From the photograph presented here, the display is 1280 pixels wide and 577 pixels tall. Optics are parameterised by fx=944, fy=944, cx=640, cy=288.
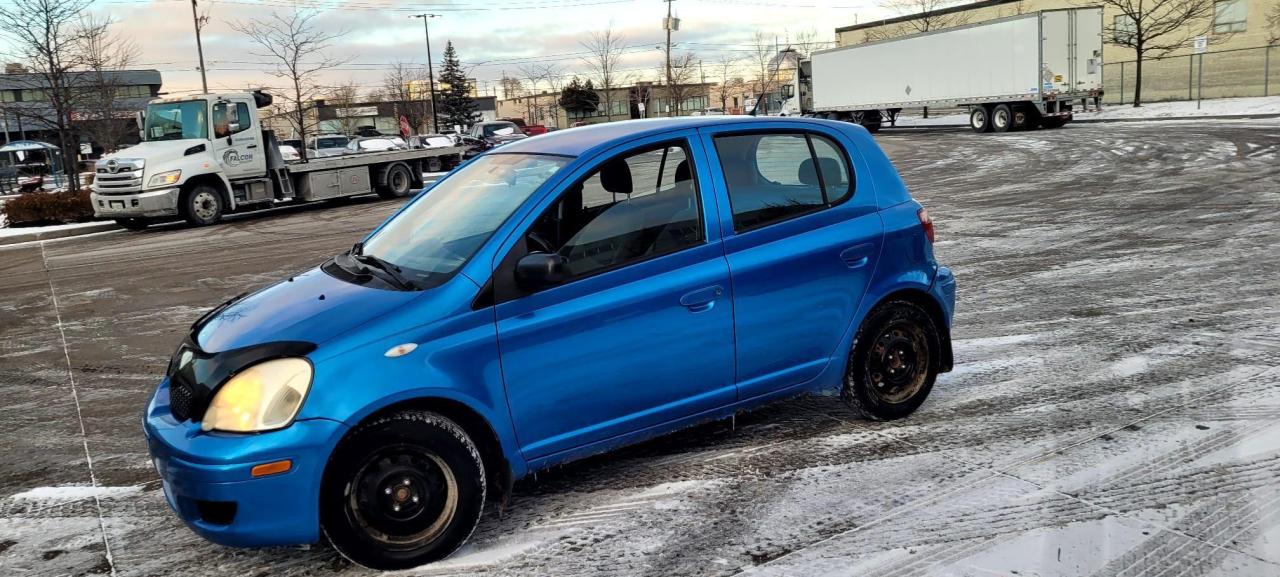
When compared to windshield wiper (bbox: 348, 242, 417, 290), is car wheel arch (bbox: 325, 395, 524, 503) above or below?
below

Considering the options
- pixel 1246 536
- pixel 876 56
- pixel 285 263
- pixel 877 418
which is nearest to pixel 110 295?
pixel 285 263

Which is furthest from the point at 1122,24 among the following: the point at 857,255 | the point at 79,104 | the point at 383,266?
the point at 383,266

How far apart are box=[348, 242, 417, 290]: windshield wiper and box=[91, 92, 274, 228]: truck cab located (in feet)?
52.9

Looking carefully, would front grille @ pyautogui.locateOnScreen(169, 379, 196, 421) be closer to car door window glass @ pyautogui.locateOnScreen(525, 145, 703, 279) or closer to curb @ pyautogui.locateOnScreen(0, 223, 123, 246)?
car door window glass @ pyautogui.locateOnScreen(525, 145, 703, 279)

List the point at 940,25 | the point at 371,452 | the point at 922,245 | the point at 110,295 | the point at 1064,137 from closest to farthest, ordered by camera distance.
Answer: the point at 371,452, the point at 922,245, the point at 110,295, the point at 1064,137, the point at 940,25

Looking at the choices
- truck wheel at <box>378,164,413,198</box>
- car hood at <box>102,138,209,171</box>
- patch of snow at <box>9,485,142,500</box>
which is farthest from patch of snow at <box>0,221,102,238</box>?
patch of snow at <box>9,485,142,500</box>

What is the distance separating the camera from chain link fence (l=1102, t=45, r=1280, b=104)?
4275 centimetres

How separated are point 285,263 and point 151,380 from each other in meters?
5.87

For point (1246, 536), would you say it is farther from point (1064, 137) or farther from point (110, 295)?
point (1064, 137)

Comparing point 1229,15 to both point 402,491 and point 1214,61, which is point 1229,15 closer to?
point 1214,61

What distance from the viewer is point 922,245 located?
4.98m

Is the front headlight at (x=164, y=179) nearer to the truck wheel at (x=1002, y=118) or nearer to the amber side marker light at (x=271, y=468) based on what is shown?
the amber side marker light at (x=271, y=468)

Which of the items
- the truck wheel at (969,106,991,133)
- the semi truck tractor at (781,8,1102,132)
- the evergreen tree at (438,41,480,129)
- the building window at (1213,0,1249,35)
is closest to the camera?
the semi truck tractor at (781,8,1102,132)

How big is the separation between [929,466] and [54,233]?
777 inches
